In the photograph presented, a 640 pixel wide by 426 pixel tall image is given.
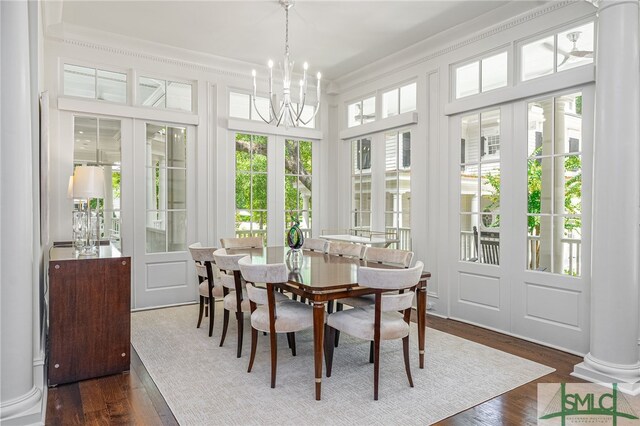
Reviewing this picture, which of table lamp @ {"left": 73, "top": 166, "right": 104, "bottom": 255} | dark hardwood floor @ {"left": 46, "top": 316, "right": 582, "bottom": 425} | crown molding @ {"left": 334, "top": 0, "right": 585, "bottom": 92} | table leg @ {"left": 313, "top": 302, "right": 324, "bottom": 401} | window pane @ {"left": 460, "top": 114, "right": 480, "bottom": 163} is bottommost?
dark hardwood floor @ {"left": 46, "top": 316, "right": 582, "bottom": 425}

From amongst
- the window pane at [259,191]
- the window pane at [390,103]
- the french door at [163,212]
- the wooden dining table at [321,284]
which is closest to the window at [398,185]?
the window pane at [390,103]

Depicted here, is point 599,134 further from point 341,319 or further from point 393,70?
point 393,70

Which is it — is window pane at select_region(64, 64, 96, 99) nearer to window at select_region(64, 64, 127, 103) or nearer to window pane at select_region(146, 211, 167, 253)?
window at select_region(64, 64, 127, 103)

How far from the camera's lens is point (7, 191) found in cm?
217

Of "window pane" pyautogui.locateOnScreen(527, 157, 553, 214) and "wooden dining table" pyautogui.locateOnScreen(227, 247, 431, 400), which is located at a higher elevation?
"window pane" pyautogui.locateOnScreen(527, 157, 553, 214)

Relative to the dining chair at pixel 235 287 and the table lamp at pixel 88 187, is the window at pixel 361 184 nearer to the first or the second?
the dining chair at pixel 235 287

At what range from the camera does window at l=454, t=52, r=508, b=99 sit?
411 cm

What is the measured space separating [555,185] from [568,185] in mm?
108

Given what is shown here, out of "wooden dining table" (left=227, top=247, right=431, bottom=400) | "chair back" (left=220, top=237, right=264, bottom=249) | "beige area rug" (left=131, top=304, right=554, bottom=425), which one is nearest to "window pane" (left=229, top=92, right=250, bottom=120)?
"chair back" (left=220, top=237, right=264, bottom=249)

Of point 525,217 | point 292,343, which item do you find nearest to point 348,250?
point 292,343

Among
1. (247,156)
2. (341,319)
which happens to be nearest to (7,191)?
(341,319)

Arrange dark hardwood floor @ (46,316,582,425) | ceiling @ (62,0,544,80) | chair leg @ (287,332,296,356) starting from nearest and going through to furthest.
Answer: dark hardwood floor @ (46,316,582,425)
chair leg @ (287,332,296,356)
ceiling @ (62,0,544,80)

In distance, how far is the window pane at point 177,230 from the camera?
16.8ft

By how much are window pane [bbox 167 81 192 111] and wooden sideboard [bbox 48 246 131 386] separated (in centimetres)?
269
